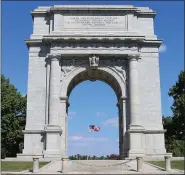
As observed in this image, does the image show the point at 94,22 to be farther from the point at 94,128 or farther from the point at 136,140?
Result: the point at 94,128

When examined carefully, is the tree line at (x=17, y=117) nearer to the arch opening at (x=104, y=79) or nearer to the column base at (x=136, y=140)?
the arch opening at (x=104, y=79)

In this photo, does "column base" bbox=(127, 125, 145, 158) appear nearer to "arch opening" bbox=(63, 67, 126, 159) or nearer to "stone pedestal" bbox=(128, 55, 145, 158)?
"stone pedestal" bbox=(128, 55, 145, 158)

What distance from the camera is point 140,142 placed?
3362 centimetres

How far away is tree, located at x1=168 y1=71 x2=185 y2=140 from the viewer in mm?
49531

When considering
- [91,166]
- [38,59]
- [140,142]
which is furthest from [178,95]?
[91,166]

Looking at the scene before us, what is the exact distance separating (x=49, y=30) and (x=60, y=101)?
793 cm

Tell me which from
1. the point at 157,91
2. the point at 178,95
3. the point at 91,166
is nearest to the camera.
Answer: the point at 91,166

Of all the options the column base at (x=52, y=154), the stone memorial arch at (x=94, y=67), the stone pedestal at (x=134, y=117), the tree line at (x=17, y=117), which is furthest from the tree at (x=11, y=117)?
the stone pedestal at (x=134, y=117)

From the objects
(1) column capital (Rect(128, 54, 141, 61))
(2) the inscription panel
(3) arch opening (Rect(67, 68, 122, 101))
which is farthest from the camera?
(2) the inscription panel

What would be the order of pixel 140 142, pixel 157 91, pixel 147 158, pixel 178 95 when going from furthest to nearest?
pixel 178 95
pixel 157 91
pixel 140 142
pixel 147 158

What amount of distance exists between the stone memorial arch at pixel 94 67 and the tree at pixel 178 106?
14.4 m

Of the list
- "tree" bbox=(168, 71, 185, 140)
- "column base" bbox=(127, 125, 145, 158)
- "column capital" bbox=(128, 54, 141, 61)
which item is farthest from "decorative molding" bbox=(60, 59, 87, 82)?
"tree" bbox=(168, 71, 185, 140)

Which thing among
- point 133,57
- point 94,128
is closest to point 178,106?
point 94,128

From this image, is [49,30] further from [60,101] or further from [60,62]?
[60,101]
